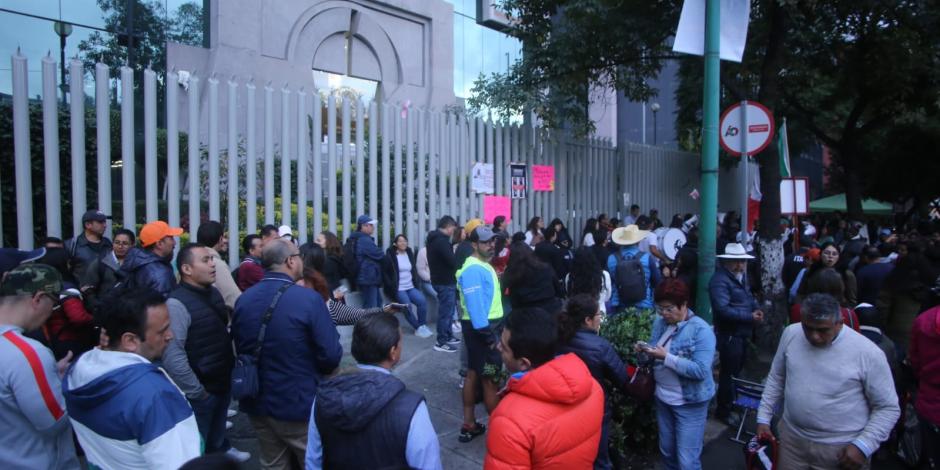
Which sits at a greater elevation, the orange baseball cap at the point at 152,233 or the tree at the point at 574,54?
the tree at the point at 574,54

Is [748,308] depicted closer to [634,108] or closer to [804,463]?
[804,463]

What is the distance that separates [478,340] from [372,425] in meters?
2.91

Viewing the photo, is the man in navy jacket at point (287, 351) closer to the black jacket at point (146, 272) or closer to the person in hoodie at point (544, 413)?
the black jacket at point (146, 272)

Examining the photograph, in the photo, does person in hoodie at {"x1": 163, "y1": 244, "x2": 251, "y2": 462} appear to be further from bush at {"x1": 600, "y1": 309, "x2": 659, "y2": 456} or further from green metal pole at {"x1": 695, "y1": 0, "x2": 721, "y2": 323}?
green metal pole at {"x1": 695, "y1": 0, "x2": 721, "y2": 323}

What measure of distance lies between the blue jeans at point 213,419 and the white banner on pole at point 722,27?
5.02 m

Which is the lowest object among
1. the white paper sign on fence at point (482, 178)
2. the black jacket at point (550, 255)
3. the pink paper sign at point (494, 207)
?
the black jacket at point (550, 255)

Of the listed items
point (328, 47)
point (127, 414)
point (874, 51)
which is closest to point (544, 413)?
point (127, 414)

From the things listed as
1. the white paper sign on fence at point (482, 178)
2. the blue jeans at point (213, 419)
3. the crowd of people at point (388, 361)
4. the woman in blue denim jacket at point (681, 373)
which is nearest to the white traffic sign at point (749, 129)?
the crowd of people at point (388, 361)

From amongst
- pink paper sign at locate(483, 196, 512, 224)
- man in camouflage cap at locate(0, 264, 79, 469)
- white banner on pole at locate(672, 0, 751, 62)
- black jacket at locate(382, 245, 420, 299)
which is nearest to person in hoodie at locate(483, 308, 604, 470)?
man in camouflage cap at locate(0, 264, 79, 469)

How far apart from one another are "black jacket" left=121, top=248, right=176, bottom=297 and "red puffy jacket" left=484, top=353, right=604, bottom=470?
293cm

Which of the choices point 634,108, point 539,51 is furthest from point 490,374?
point 634,108

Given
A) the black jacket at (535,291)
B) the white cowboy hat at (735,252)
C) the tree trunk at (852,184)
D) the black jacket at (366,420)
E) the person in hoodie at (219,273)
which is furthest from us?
the tree trunk at (852,184)

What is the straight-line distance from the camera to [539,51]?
11.0 metres

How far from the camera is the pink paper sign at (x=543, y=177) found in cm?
1133
